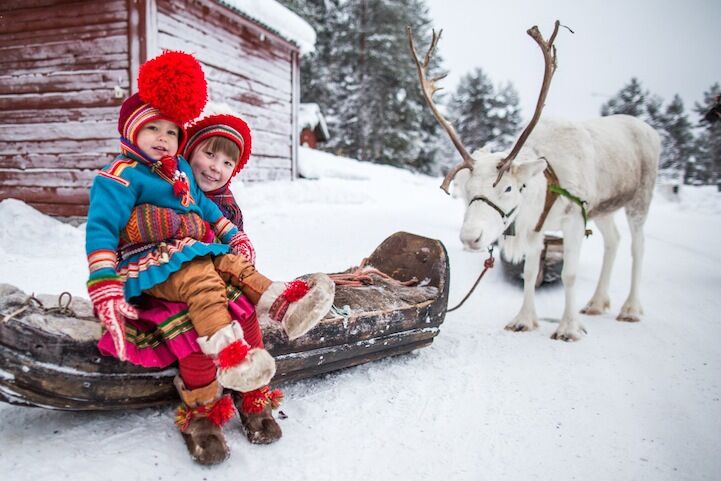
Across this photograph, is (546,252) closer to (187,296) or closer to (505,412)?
(505,412)

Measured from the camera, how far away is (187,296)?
1.64 m

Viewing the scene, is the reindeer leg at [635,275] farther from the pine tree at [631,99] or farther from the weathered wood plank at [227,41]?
the pine tree at [631,99]

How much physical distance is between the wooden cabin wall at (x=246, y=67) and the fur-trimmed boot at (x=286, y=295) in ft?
18.4

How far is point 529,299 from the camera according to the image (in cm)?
367

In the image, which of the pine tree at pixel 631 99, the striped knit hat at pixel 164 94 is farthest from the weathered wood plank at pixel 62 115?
the pine tree at pixel 631 99

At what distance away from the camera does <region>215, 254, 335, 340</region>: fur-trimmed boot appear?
170 cm

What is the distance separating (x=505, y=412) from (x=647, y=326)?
8.18ft

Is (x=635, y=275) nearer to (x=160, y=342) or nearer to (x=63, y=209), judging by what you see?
(x=160, y=342)

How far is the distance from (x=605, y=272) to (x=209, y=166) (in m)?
4.08

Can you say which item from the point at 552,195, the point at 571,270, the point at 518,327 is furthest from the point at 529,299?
the point at 552,195

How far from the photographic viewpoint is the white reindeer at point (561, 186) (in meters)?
3.06

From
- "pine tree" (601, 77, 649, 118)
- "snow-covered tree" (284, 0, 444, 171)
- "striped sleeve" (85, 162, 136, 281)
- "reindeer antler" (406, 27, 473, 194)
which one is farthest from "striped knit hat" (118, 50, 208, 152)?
"pine tree" (601, 77, 649, 118)

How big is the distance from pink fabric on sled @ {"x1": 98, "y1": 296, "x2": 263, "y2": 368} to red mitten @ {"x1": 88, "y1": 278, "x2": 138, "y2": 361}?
14 cm

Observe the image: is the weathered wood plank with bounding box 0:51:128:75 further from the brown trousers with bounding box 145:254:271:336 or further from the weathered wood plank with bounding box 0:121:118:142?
the brown trousers with bounding box 145:254:271:336
